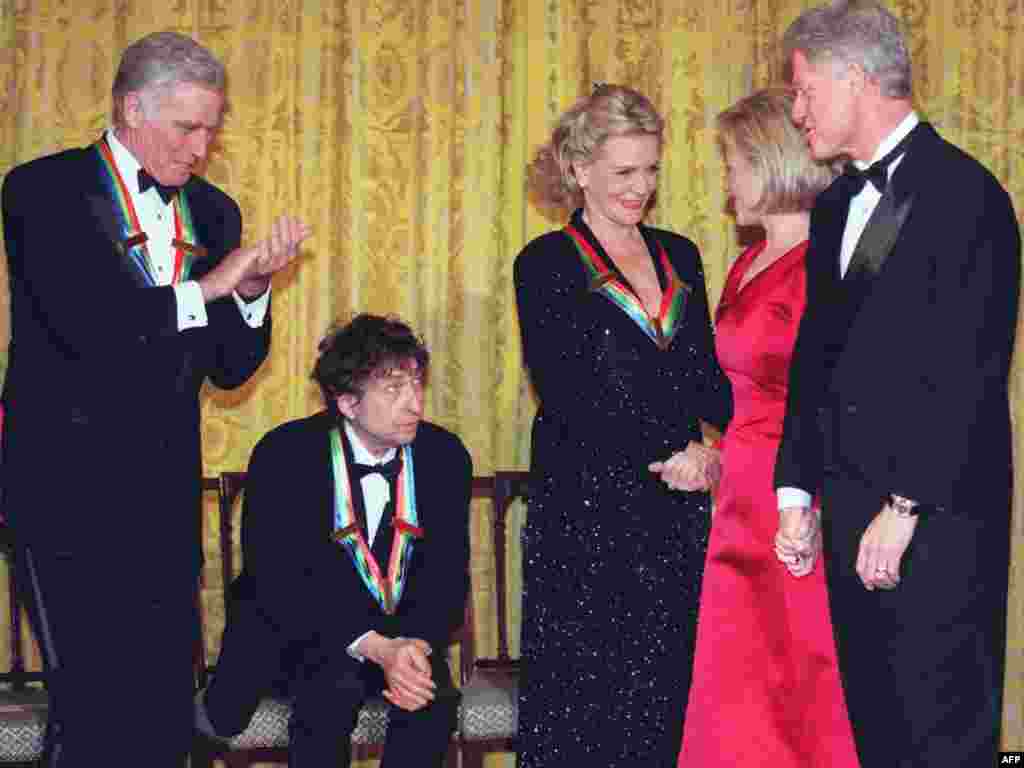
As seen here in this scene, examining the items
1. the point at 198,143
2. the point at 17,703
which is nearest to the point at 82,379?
the point at 198,143

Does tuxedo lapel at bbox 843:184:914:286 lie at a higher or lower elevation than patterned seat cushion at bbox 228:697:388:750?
higher

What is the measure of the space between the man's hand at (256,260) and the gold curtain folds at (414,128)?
1061 millimetres

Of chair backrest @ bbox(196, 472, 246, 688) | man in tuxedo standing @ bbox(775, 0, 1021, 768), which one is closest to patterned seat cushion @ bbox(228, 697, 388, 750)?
chair backrest @ bbox(196, 472, 246, 688)

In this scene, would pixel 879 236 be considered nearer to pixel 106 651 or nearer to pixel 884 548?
pixel 884 548

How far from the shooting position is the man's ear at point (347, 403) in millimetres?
3594

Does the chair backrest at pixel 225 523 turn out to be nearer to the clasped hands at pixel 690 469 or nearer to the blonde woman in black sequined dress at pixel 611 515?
the blonde woman in black sequined dress at pixel 611 515

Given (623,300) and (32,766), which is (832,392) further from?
(32,766)

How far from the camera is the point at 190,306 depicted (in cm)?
318

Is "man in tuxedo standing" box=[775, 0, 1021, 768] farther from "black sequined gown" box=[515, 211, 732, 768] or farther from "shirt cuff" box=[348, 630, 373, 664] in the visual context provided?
"shirt cuff" box=[348, 630, 373, 664]

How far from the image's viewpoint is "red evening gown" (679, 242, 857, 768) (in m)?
3.24

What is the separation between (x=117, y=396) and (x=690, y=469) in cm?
128

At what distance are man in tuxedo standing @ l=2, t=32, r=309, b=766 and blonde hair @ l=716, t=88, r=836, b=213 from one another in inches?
40.6

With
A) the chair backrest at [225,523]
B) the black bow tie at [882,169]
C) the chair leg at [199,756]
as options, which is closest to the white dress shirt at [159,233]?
the chair backrest at [225,523]

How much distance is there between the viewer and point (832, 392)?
2.70m
